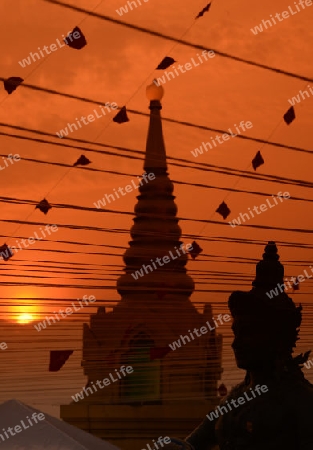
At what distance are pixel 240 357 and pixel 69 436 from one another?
6.13 meters

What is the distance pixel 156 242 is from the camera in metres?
34.8

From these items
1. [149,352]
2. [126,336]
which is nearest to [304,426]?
[149,352]

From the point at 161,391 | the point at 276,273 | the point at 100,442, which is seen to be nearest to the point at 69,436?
the point at 100,442

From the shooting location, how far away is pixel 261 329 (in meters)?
6.70

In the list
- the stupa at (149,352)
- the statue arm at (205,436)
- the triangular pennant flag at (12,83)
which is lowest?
the statue arm at (205,436)

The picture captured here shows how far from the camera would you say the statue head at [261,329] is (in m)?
6.67

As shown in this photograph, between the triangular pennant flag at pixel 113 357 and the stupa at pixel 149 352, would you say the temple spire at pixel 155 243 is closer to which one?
the stupa at pixel 149 352

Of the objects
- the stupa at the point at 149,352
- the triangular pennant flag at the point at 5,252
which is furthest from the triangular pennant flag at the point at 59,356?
the stupa at the point at 149,352

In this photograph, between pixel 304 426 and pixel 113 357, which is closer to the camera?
pixel 304 426

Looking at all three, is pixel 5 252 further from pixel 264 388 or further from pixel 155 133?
pixel 155 133

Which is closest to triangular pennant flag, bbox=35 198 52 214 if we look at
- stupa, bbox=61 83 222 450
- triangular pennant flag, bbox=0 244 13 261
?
triangular pennant flag, bbox=0 244 13 261

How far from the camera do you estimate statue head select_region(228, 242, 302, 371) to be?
667 centimetres

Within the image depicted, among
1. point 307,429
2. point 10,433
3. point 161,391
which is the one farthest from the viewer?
point 161,391

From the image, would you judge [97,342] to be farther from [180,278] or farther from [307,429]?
[307,429]
